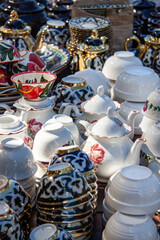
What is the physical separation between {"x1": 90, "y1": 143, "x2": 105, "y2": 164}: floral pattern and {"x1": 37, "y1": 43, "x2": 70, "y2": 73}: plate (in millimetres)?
654

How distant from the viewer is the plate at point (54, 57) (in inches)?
81.9

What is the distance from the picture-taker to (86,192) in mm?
1183

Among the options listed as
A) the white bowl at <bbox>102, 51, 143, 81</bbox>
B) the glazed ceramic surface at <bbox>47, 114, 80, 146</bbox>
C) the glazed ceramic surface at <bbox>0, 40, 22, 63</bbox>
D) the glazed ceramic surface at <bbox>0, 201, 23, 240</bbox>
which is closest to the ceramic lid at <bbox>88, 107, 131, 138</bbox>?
the glazed ceramic surface at <bbox>47, 114, 80, 146</bbox>

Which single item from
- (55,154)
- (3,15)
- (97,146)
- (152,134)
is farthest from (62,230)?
(3,15)

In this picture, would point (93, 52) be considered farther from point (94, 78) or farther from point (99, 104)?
point (99, 104)

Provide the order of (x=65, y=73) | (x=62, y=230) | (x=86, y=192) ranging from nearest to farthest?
(x=62, y=230)
(x=86, y=192)
(x=65, y=73)

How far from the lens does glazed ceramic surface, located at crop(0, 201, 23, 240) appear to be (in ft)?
3.41

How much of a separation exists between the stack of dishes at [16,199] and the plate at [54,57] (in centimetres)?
91

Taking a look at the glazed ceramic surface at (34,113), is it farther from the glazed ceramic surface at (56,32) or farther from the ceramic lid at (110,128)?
the glazed ceramic surface at (56,32)

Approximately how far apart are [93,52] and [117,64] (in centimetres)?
15

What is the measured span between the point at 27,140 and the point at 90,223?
0.40m

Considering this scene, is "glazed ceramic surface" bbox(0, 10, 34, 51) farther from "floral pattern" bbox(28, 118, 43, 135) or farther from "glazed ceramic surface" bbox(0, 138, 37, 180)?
"glazed ceramic surface" bbox(0, 138, 37, 180)

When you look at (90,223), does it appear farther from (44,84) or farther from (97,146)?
(44,84)

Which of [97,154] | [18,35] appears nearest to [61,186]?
[97,154]
